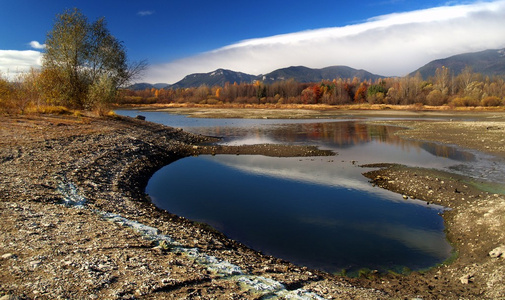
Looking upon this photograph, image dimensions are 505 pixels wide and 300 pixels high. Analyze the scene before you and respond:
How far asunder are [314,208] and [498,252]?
6.85 m

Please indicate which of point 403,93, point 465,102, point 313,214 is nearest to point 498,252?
point 313,214

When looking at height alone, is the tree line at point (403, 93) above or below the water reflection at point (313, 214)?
above

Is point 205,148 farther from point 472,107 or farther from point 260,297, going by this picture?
point 472,107

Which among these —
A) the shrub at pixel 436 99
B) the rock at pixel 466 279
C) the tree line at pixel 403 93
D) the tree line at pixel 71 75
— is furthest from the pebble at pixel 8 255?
the shrub at pixel 436 99

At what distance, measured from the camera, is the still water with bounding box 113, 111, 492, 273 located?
10.2m

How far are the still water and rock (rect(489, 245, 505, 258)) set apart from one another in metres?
1.31

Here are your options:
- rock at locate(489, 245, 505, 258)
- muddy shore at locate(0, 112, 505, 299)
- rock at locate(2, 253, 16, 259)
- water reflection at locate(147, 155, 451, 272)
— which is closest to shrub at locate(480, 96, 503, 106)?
water reflection at locate(147, 155, 451, 272)

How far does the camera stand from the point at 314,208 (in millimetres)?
14328

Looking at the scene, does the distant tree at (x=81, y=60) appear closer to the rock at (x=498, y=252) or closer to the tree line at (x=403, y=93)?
the rock at (x=498, y=252)

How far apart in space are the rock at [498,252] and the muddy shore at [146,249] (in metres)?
0.05

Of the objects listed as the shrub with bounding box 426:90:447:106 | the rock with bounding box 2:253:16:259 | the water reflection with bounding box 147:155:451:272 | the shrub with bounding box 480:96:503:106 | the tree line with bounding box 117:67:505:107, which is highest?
the tree line with bounding box 117:67:505:107

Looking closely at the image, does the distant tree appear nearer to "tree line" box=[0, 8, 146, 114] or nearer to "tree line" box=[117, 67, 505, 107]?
"tree line" box=[0, 8, 146, 114]

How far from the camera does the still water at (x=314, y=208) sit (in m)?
10.2

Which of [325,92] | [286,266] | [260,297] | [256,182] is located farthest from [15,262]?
[325,92]
